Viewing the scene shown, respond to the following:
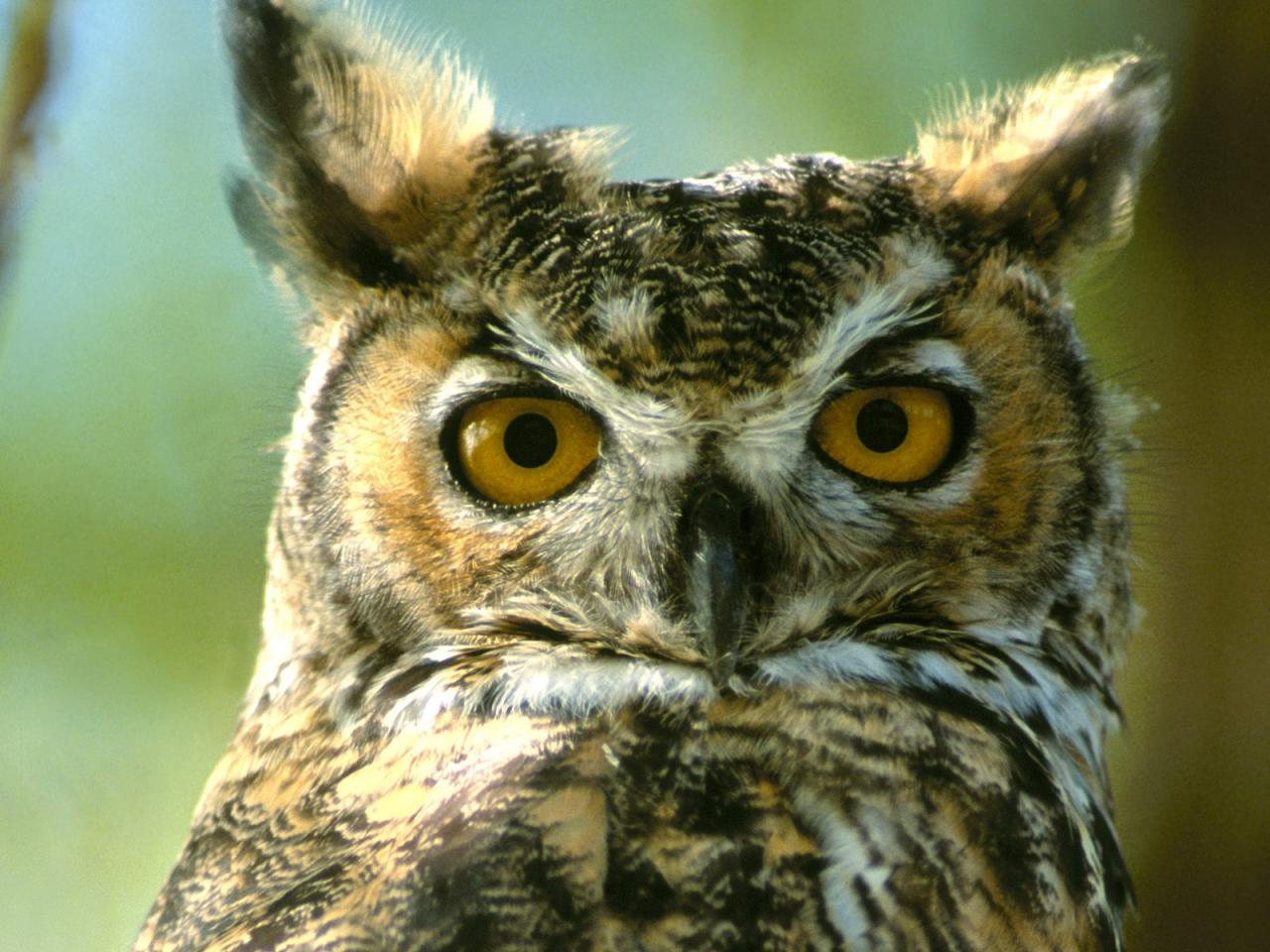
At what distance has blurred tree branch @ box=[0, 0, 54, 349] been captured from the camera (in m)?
1.19

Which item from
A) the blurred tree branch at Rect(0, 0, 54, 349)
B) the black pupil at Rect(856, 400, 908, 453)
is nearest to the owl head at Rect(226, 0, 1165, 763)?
the black pupil at Rect(856, 400, 908, 453)

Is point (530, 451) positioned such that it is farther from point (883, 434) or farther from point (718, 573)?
point (883, 434)

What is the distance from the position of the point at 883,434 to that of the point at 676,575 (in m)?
0.36

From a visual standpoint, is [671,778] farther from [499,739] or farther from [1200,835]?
[1200,835]

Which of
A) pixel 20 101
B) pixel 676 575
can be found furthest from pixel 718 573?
pixel 20 101

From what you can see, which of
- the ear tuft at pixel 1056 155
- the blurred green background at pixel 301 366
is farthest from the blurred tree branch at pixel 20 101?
the ear tuft at pixel 1056 155

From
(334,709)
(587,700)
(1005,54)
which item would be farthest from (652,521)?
(1005,54)

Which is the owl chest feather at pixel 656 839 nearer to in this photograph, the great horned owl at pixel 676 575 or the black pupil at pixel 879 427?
the great horned owl at pixel 676 575

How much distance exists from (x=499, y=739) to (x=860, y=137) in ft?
8.65

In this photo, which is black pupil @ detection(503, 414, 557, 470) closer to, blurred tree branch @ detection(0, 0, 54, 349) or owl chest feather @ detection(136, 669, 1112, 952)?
owl chest feather @ detection(136, 669, 1112, 952)

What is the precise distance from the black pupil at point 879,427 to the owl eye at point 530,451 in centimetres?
37

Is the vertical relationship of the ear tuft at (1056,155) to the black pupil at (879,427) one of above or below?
above

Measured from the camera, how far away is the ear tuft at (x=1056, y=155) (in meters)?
2.27

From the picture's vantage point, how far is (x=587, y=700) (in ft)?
6.12
